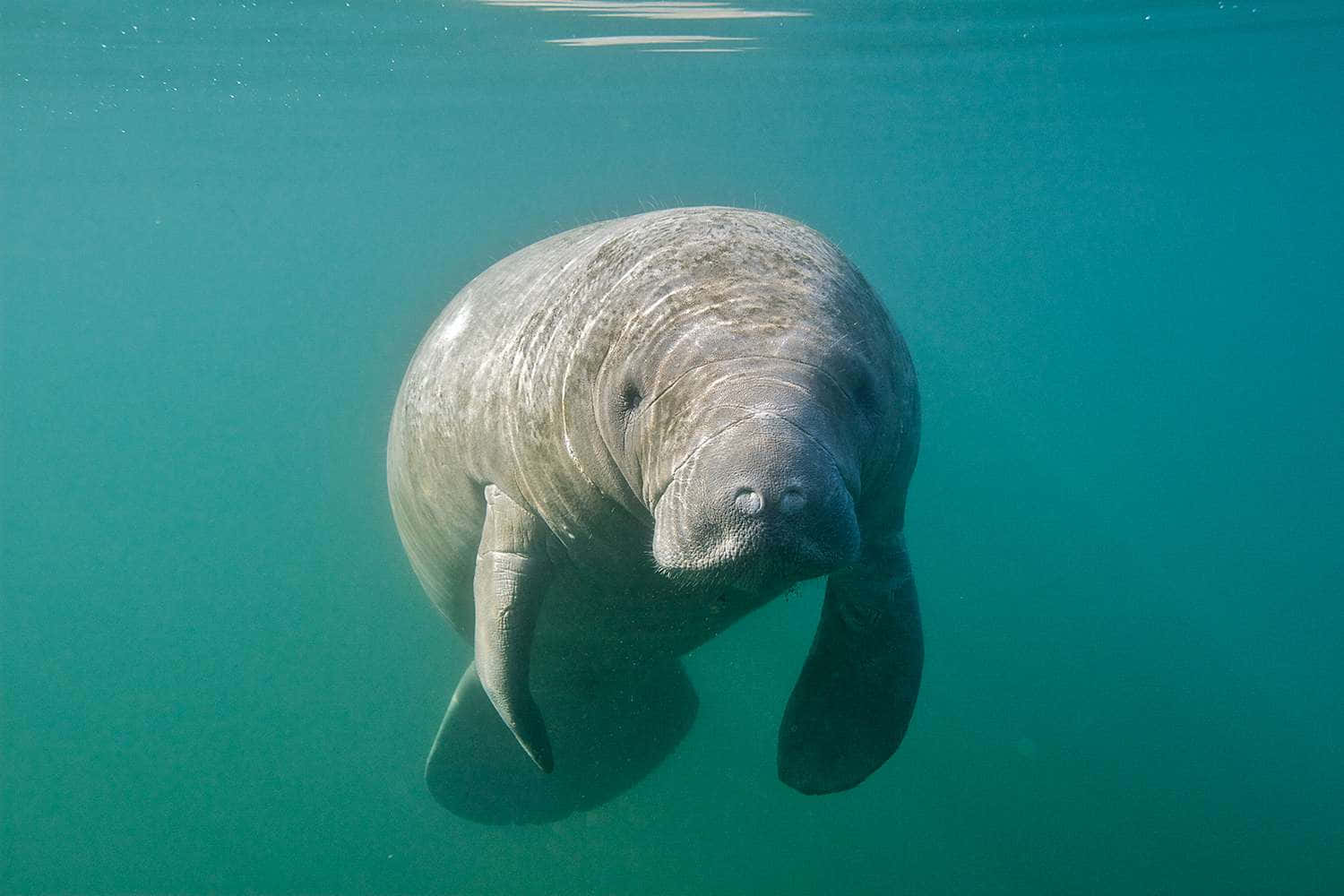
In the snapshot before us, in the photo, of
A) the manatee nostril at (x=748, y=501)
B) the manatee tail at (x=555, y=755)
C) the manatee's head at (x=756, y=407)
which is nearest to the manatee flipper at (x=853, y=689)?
the manatee's head at (x=756, y=407)

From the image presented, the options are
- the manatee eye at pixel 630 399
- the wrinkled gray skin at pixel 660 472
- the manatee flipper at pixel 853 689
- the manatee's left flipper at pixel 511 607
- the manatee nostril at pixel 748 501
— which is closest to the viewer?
the manatee nostril at pixel 748 501

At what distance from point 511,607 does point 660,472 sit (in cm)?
152

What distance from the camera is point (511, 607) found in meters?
3.58

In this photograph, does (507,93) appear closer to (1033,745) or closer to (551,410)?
(1033,745)

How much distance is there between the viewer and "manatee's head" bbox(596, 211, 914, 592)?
1892 millimetres

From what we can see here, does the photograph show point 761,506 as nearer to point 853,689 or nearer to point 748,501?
point 748,501

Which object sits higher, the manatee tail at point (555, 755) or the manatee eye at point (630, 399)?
the manatee eye at point (630, 399)

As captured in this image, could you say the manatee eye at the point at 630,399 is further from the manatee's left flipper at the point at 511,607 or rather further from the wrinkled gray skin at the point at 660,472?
the manatee's left flipper at the point at 511,607

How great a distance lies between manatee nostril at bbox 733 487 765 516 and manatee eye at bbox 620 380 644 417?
73 centimetres

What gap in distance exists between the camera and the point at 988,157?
107ft

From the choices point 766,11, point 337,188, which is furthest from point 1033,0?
point 337,188

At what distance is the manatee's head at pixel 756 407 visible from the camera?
189 centimetres

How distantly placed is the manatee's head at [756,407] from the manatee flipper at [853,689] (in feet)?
3.20

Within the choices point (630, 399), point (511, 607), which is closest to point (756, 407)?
point (630, 399)
